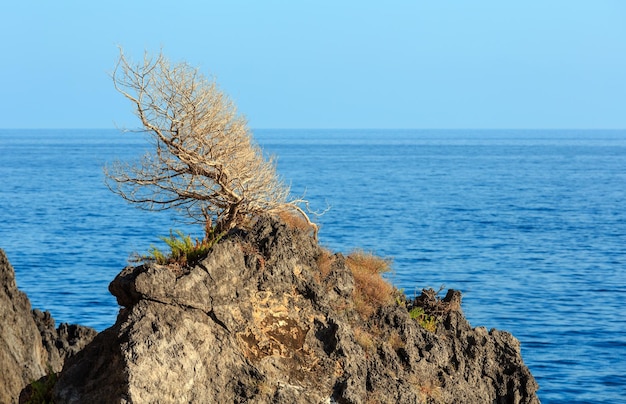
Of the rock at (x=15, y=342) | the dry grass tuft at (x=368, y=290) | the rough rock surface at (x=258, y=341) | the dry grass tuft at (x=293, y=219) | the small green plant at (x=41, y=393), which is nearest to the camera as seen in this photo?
the rough rock surface at (x=258, y=341)

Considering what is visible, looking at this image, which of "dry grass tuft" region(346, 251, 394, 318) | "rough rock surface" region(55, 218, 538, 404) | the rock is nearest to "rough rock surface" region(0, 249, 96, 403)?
the rock

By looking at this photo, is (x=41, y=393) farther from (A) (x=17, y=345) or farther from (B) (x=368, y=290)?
(A) (x=17, y=345)

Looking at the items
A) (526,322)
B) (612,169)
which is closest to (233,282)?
(526,322)

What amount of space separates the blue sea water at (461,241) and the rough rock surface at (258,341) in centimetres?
1495

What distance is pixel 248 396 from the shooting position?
14438mm

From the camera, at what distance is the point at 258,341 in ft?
50.4

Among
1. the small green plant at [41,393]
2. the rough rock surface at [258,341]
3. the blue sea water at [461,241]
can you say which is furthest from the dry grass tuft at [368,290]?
the blue sea water at [461,241]

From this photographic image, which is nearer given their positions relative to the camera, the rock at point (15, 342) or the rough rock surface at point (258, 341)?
the rough rock surface at point (258, 341)

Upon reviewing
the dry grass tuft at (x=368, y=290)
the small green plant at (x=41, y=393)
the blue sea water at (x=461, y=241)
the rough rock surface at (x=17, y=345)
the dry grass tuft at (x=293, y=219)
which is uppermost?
the dry grass tuft at (x=293, y=219)

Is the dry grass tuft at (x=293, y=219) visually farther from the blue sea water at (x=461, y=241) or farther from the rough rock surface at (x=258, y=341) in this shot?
the blue sea water at (x=461, y=241)

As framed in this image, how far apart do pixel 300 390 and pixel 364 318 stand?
297 centimetres

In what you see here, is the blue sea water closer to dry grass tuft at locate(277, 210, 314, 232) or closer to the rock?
dry grass tuft at locate(277, 210, 314, 232)

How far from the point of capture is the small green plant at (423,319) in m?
19.2

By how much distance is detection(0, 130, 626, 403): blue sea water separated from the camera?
38.7 metres
